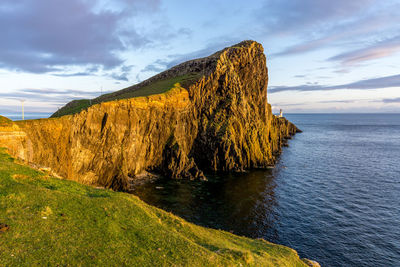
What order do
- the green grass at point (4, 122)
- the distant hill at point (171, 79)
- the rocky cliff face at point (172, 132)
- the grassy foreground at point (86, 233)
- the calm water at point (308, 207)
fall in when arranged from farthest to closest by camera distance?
the distant hill at point (171, 79) → the rocky cliff face at point (172, 132) → the calm water at point (308, 207) → the green grass at point (4, 122) → the grassy foreground at point (86, 233)

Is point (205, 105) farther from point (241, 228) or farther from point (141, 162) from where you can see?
point (241, 228)

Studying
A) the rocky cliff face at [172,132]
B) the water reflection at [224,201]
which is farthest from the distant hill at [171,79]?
the water reflection at [224,201]

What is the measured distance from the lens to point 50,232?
13.3 meters

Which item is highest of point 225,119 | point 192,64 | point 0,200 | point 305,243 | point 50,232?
point 192,64

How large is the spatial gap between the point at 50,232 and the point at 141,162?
162 ft

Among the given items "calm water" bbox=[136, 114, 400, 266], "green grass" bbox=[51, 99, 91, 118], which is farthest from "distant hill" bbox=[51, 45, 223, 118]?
"calm water" bbox=[136, 114, 400, 266]

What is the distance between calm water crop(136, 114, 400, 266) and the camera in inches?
1273

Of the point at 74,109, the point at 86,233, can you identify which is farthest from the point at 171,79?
the point at 86,233

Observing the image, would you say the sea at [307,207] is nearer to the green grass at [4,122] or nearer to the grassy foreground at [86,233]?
the grassy foreground at [86,233]

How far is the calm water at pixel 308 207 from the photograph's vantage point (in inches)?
1273

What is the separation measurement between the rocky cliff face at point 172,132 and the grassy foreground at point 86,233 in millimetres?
17822

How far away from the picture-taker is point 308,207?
44.8 meters

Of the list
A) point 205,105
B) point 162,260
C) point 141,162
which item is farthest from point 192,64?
point 162,260

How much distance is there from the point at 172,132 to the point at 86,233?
54904 millimetres
